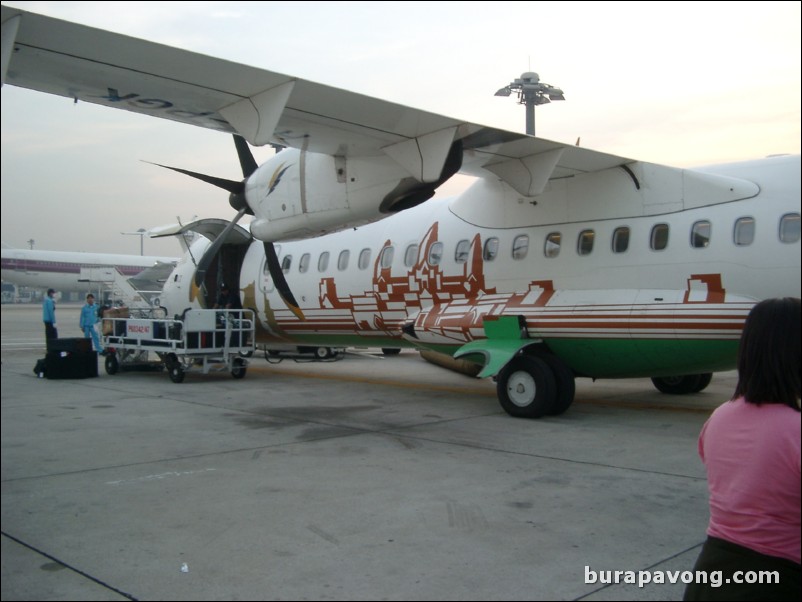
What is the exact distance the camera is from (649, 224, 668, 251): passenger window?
9.05 m

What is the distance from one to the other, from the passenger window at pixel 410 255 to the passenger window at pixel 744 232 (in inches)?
193

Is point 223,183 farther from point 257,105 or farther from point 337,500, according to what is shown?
point 337,500

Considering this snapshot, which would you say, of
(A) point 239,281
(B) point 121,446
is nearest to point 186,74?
(B) point 121,446

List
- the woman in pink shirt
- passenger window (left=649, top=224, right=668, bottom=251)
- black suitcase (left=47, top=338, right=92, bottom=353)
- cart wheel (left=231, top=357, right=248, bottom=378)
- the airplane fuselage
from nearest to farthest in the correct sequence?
the woman in pink shirt
the airplane fuselage
passenger window (left=649, top=224, right=668, bottom=251)
black suitcase (left=47, top=338, right=92, bottom=353)
cart wheel (left=231, top=357, right=248, bottom=378)

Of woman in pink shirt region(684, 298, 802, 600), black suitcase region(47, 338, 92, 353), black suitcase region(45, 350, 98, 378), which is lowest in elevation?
black suitcase region(45, 350, 98, 378)

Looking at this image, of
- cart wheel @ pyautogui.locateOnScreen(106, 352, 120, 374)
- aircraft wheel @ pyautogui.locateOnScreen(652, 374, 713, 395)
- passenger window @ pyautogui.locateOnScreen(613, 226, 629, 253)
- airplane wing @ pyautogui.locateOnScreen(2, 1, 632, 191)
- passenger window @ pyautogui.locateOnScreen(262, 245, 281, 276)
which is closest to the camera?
airplane wing @ pyautogui.locateOnScreen(2, 1, 632, 191)

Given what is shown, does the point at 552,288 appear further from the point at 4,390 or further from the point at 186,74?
the point at 4,390

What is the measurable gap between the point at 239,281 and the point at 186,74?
9089 mm

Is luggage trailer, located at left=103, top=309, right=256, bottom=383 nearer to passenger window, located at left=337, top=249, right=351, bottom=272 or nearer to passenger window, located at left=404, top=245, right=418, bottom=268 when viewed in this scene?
passenger window, located at left=337, top=249, right=351, bottom=272

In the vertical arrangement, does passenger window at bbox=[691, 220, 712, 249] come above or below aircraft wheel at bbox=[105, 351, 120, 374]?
above

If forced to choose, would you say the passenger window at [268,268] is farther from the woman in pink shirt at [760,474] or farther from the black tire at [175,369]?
the woman in pink shirt at [760,474]

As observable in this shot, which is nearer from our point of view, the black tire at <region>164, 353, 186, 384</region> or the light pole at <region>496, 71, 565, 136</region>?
the black tire at <region>164, 353, 186, 384</region>

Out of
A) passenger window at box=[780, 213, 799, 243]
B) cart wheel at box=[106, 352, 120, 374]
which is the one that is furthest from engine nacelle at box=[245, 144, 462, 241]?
cart wheel at box=[106, 352, 120, 374]

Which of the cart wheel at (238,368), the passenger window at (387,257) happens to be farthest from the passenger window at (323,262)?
the cart wheel at (238,368)
